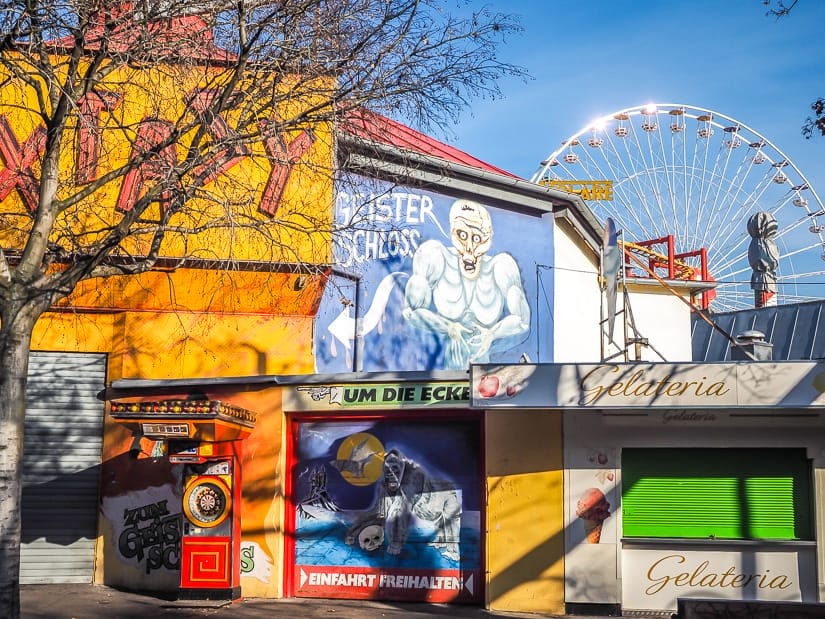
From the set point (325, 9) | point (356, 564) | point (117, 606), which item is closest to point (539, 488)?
point (356, 564)

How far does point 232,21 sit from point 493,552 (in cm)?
756

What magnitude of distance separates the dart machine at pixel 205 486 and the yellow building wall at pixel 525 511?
3.47 meters

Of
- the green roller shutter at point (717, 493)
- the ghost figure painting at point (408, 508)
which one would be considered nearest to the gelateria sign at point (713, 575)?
the green roller shutter at point (717, 493)

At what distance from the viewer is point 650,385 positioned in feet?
44.0

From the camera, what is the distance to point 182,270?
1614 cm

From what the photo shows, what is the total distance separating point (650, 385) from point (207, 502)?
6.17 metres

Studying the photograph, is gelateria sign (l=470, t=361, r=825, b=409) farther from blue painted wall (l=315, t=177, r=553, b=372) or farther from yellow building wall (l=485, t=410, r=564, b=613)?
blue painted wall (l=315, t=177, r=553, b=372)

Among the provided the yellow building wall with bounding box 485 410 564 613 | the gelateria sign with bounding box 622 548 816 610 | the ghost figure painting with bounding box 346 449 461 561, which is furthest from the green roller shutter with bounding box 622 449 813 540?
the ghost figure painting with bounding box 346 449 461 561

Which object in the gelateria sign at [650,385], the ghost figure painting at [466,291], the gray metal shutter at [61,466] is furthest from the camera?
the ghost figure painting at [466,291]

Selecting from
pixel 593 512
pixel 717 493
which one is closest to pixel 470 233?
pixel 593 512

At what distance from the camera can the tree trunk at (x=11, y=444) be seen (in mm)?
10102

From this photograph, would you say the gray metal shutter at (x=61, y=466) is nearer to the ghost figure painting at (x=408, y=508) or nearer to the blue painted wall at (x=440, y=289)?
the ghost figure painting at (x=408, y=508)

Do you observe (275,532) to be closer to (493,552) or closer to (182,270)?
(493,552)

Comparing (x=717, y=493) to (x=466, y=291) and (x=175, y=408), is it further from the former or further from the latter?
(x=466, y=291)
